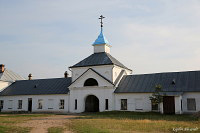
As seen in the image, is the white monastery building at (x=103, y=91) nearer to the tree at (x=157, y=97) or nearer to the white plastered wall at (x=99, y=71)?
the white plastered wall at (x=99, y=71)

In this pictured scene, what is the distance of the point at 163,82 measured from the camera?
86.6 feet

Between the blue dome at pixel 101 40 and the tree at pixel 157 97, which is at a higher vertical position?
the blue dome at pixel 101 40

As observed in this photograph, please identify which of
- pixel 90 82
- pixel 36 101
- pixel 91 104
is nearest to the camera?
pixel 90 82

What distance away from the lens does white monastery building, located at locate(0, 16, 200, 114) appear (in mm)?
24203

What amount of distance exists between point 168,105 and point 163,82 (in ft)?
10.6

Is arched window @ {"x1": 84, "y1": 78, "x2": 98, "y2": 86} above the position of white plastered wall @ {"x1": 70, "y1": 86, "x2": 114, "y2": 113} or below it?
above

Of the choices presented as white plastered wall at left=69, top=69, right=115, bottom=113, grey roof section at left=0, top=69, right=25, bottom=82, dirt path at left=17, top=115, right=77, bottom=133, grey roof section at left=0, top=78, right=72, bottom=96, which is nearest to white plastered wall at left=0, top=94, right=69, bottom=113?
grey roof section at left=0, top=78, right=72, bottom=96

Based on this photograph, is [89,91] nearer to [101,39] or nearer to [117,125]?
[101,39]

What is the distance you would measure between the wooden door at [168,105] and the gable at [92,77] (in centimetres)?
647

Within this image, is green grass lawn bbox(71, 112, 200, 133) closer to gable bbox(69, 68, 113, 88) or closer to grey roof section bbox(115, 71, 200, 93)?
grey roof section bbox(115, 71, 200, 93)

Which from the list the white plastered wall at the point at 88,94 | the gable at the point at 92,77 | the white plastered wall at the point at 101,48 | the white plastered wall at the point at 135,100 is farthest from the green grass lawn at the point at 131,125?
the white plastered wall at the point at 101,48

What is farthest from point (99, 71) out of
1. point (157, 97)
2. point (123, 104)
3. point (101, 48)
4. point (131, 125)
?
point (131, 125)

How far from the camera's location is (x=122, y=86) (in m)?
28.0

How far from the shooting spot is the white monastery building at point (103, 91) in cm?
2420
